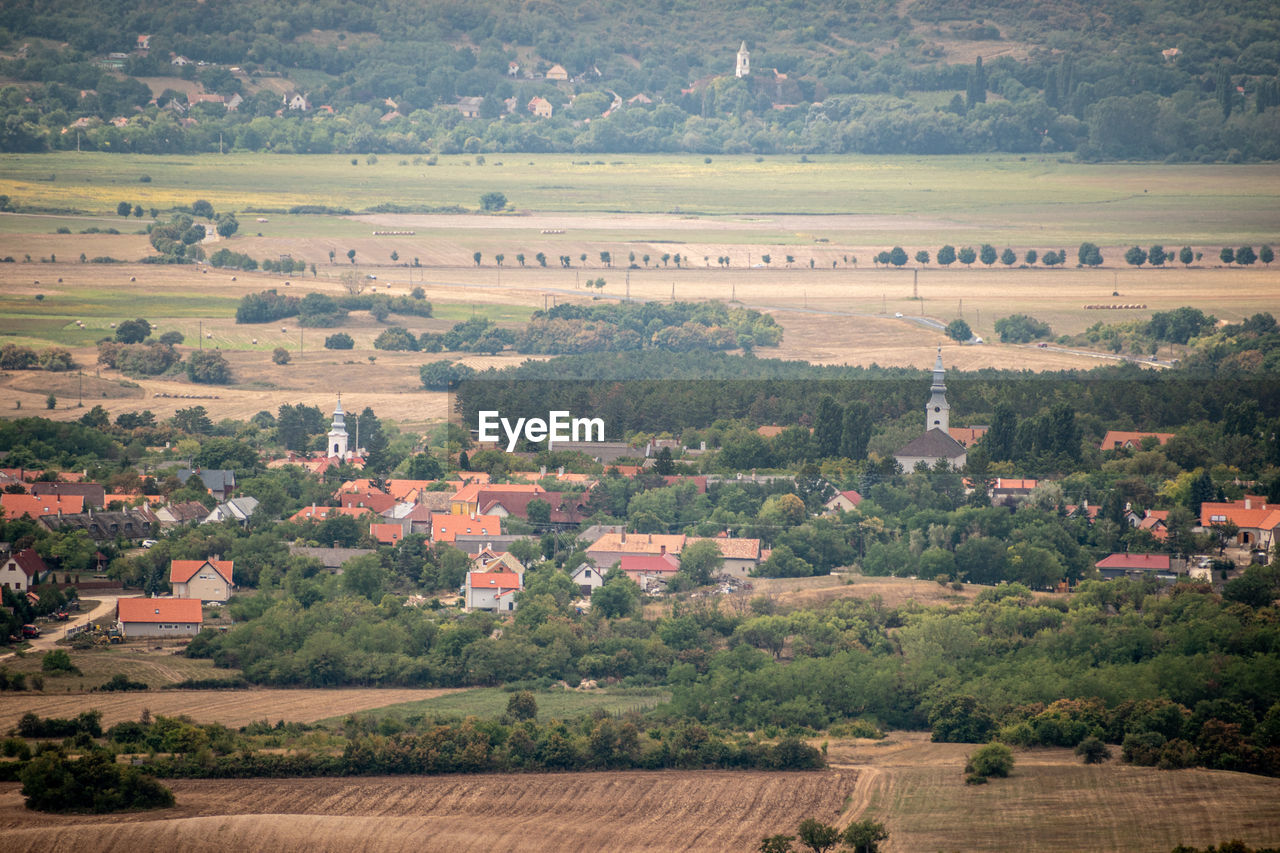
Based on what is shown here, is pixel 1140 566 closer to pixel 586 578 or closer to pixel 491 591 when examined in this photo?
pixel 586 578

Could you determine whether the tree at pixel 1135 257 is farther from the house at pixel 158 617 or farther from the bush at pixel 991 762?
the bush at pixel 991 762

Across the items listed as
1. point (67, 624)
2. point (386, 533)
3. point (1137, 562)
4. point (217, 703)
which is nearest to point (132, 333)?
point (386, 533)

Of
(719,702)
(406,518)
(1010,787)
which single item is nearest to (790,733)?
(719,702)

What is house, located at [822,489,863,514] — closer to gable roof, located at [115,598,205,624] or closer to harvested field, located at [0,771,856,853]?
gable roof, located at [115,598,205,624]

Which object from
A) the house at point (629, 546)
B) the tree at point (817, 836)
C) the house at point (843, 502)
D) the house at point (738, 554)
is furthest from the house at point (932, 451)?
the tree at point (817, 836)

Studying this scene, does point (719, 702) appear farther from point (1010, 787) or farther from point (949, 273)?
point (949, 273)

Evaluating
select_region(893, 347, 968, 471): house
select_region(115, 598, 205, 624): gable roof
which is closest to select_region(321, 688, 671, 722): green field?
select_region(115, 598, 205, 624): gable roof
